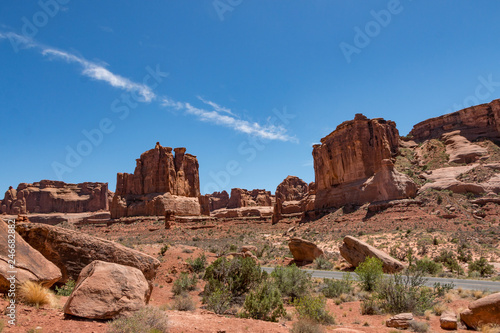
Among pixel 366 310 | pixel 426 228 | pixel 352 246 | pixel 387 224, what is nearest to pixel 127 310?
pixel 366 310

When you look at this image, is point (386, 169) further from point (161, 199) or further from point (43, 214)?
point (43, 214)

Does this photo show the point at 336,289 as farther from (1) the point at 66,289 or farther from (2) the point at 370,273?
(1) the point at 66,289

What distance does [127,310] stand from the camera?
595cm

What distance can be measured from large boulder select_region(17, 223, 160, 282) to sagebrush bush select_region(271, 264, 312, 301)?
5462mm

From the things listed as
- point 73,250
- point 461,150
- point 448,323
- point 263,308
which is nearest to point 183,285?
point 73,250

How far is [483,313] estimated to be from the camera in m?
7.38

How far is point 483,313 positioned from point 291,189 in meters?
110

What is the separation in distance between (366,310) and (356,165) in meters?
42.0

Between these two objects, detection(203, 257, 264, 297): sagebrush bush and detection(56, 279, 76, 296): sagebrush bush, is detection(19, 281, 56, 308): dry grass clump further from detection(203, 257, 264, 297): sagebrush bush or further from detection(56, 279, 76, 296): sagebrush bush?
detection(203, 257, 264, 297): sagebrush bush

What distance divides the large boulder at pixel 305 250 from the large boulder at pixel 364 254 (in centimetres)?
342

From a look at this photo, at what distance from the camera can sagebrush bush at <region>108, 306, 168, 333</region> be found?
4934 mm

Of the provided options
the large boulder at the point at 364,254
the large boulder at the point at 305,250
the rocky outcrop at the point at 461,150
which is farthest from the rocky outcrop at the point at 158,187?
the rocky outcrop at the point at 461,150

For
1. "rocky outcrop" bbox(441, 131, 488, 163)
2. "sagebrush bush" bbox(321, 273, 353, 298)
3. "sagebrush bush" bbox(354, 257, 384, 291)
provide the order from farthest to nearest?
"rocky outcrop" bbox(441, 131, 488, 163)
"sagebrush bush" bbox(321, 273, 353, 298)
"sagebrush bush" bbox(354, 257, 384, 291)

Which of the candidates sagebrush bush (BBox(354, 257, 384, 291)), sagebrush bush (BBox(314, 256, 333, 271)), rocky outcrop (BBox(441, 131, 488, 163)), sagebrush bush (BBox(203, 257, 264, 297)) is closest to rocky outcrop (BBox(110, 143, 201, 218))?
sagebrush bush (BBox(314, 256, 333, 271))
